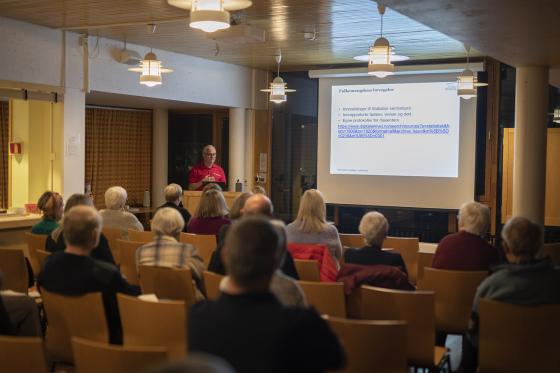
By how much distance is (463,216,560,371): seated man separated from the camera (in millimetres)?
3473

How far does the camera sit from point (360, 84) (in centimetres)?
1116

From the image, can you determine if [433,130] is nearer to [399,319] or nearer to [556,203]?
[556,203]

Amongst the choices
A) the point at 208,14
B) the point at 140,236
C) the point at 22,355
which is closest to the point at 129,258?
the point at 140,236

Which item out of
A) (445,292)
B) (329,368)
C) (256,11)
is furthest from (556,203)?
(329,368)

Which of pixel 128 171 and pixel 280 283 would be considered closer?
pixel 280 283

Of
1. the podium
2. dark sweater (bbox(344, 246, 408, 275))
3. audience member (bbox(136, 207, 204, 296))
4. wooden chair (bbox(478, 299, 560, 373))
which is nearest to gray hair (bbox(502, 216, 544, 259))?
wooden chair (bbox(478, 299, 560, 373))

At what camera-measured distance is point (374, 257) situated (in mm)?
4258

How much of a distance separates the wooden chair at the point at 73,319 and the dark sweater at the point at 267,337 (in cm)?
144

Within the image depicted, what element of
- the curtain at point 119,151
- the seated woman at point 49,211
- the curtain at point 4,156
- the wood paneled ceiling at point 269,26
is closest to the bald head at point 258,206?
the seated woman at point 49,211

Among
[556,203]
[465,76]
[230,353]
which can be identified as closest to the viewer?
[230,353]

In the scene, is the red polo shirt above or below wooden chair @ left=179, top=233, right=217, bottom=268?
above

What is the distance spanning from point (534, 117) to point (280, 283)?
4631mm

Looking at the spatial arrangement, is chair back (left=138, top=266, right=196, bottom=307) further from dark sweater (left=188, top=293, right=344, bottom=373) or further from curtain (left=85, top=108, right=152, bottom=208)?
curtain (left=85, top=108, right=152, bottom=208)

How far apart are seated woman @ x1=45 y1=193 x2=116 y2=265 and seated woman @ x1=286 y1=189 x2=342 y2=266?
1.31 metres
